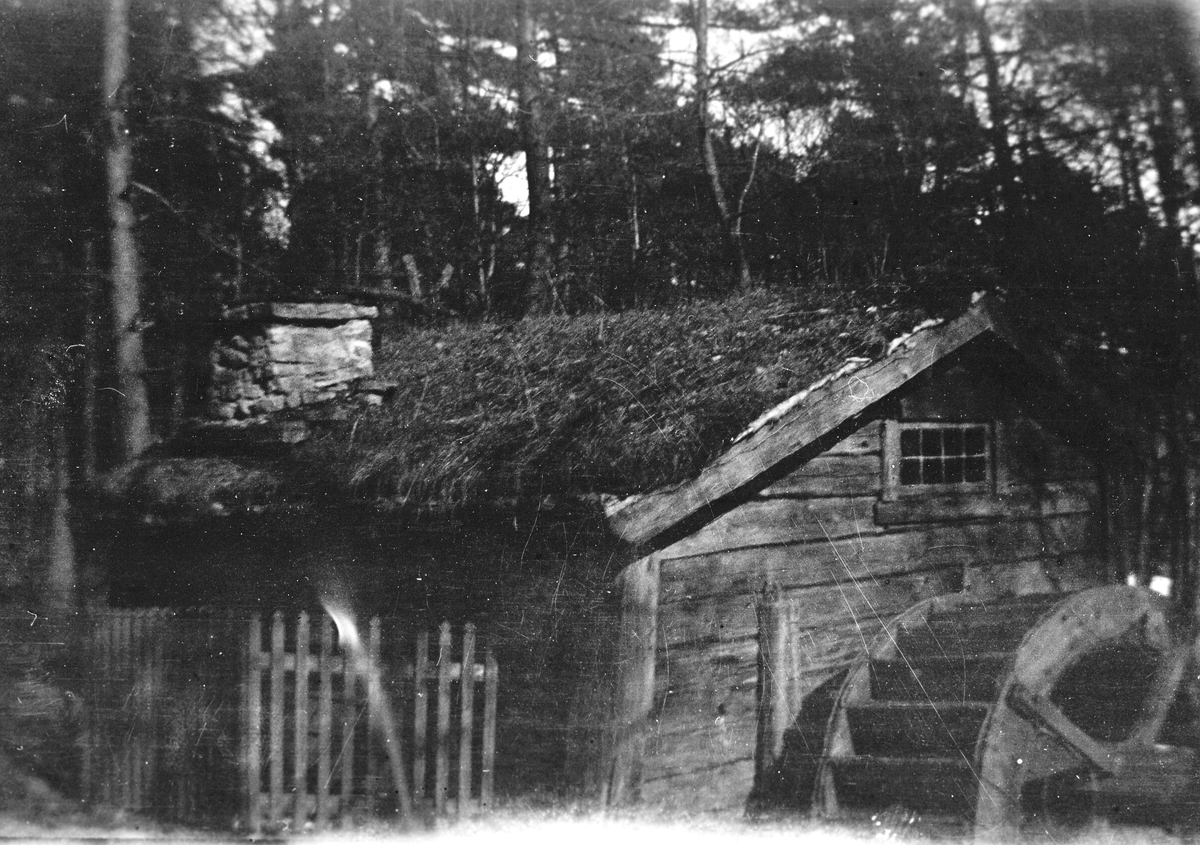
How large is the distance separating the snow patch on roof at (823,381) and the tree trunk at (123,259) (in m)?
2.56

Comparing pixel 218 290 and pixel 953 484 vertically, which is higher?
pixel 218 290

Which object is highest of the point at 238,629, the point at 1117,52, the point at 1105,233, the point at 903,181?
the point at 1117,52

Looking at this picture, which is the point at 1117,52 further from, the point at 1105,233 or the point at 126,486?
the point at 126,486

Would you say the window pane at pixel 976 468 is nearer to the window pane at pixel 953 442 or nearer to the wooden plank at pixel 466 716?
the window pane at pixel 953 442

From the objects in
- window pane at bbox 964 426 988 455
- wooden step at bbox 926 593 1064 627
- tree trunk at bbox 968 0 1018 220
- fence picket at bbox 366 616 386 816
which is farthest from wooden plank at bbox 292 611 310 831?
tree trunk at bbox 968 0 1018 220

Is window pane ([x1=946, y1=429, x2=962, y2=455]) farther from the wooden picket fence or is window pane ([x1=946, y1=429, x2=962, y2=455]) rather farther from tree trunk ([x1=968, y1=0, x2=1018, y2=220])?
the wooden picket fence

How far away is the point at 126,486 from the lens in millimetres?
2949

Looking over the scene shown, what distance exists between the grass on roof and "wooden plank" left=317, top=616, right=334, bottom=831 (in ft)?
2.41

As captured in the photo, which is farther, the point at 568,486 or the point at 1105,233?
the point at 1105,233

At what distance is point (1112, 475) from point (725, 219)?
6.57 feet

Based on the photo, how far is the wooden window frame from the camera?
293 cm

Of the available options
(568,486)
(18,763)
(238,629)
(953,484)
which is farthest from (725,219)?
(18,763)

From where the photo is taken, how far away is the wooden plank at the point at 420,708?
2861 millimetres

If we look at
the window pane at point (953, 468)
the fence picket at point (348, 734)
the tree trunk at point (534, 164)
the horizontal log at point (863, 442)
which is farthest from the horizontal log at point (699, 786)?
the tree trunk at point (534, 164)
